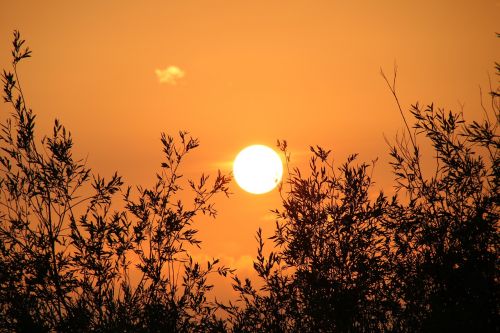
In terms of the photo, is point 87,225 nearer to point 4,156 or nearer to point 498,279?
point 4,156

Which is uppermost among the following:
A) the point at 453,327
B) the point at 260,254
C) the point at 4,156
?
the point at 4,156

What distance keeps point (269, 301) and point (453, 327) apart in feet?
14.2

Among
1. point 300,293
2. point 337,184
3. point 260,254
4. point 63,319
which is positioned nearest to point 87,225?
point 63,319

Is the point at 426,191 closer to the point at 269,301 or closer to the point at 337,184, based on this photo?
the point at 337,184

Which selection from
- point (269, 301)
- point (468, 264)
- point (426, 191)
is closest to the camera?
point (468, 264)

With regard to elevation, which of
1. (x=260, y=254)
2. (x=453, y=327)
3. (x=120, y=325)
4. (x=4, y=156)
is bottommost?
(x=453, y=327)

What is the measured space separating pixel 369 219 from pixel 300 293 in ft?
8.52

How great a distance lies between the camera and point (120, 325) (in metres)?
12.2

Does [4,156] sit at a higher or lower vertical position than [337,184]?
higher

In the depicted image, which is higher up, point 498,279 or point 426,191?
point 426,191

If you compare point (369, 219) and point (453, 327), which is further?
point (369, 219)

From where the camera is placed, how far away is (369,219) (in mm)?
13055

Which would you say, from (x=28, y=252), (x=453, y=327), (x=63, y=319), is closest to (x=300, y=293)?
(x=453, y=327)

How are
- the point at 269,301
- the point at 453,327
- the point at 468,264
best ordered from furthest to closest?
→ the point at 269,301
the point at 468,264
the point at 453,327
